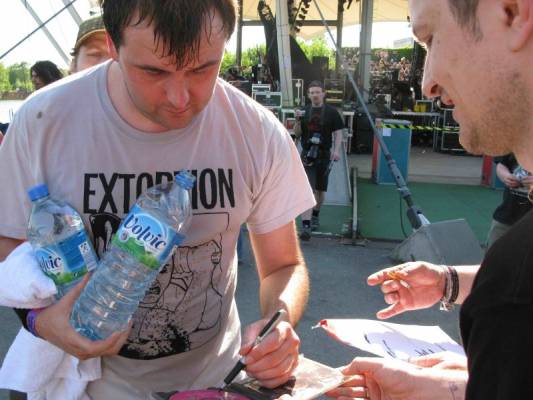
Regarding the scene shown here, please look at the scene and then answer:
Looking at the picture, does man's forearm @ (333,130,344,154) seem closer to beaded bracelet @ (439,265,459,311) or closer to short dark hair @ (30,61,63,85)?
short dark hair @ (30,61,63,85)

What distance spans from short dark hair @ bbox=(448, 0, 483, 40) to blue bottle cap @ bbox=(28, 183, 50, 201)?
107cm

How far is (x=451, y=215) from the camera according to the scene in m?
8.66

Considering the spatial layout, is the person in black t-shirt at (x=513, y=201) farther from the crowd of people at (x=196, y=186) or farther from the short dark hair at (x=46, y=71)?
the short dark hair at (x=46, y=71)

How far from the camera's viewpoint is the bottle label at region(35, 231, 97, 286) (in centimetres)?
130

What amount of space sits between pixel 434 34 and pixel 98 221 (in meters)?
1.00

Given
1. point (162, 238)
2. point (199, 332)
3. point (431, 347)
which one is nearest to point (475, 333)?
point (162, 238)

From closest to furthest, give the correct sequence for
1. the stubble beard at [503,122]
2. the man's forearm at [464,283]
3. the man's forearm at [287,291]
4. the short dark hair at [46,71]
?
the stubble beard at [503,122] → the man's forearm at [287,291] → the man's forearm at [464,283] → the short dark hair at [46,71]

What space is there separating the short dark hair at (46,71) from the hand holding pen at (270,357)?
480 centimetres

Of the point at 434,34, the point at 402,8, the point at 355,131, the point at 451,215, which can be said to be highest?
the point at 402,8

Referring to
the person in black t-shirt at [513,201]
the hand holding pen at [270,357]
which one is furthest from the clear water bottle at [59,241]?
the person in black t-shirt at [513,201]

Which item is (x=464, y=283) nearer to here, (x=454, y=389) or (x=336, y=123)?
(x=454, y=389)

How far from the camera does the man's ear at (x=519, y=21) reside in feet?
2.64

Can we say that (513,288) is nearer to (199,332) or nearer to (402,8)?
(199,332)

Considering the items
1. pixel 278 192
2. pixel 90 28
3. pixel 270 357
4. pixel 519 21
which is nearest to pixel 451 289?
pixel 278 192
